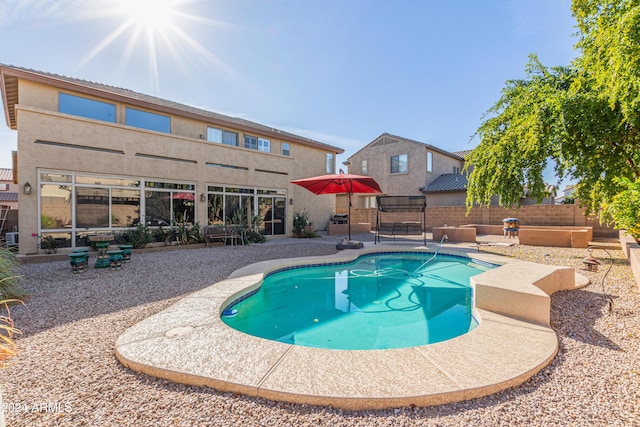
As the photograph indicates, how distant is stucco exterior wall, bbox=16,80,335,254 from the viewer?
9273 mm

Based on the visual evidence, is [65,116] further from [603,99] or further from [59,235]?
[603,99]

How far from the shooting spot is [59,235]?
979 cm

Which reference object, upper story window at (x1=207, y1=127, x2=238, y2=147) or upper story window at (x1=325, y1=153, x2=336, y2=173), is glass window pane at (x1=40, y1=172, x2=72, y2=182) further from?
upper story window at (x1=325, y1=153, x2=336, y2=173)

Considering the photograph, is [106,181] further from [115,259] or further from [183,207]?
[115,259]

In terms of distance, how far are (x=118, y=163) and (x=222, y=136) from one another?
5.05 m

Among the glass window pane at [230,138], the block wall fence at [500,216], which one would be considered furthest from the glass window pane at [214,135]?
the block wall fence at [500,216]

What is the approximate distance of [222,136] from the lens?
48.0 feet

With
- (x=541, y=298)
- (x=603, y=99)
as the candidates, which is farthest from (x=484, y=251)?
(x=541, y=298)

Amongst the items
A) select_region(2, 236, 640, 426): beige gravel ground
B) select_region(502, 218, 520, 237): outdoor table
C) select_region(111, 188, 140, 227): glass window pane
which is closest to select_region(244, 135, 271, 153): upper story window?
select_region(111, 188, 140, 227): glass window pane

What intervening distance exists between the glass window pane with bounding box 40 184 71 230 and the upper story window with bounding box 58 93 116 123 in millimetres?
2926

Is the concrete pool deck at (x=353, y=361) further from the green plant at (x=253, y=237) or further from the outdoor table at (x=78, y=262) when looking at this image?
the green plant at (x=253, y=237)

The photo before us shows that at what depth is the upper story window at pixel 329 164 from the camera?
2053 cm

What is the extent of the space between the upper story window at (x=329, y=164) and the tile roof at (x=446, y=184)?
7723mm

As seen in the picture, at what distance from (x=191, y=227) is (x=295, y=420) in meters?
11.7
